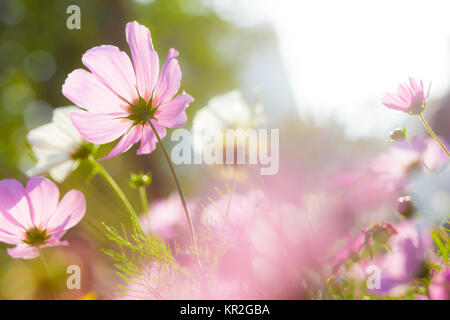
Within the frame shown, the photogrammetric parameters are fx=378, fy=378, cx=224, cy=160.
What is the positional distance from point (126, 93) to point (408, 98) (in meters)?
0.24

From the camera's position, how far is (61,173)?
447 millimetres

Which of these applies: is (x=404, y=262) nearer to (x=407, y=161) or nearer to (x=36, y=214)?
(x=407, y=161)

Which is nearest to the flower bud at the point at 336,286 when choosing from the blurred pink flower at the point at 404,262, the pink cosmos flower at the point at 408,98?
the blurred pink flower at the point at 404,262

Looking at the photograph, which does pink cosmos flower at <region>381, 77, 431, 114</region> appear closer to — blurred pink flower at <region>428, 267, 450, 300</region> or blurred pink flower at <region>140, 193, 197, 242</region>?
blurred pink flower at <region>428, 267, 450, 300</region>

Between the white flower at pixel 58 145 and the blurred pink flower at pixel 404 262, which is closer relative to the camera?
the blurred pink flower at pixel 404 262

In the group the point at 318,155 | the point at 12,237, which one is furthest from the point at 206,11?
the point at 12,237

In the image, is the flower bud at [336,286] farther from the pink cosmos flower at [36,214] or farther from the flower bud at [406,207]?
the pink cosmos flower at [36,214]

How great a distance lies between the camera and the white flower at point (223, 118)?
395 mm

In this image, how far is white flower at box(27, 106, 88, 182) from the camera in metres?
0.43

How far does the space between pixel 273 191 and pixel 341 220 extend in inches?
4.7

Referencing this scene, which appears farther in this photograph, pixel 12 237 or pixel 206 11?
pixel 206 11

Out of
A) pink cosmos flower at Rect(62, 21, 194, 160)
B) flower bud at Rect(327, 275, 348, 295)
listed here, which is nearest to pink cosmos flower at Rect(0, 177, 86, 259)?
pink cosmos flower at Rect(62, 21, 194, 160)

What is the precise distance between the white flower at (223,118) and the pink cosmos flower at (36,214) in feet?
0.43
